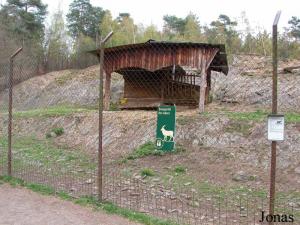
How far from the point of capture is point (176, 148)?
1065 cm

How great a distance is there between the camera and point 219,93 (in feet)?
70.2

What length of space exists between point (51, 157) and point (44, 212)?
17.6ft

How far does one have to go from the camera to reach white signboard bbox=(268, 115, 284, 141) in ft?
15.0

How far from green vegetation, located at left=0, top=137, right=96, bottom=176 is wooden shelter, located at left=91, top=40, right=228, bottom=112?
4612mm

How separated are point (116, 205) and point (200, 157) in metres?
4.16

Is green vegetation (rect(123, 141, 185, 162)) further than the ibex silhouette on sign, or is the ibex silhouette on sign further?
green vegetation (rect(123, 141, 185, 162))

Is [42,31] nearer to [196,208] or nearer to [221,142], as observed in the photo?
[221,142]

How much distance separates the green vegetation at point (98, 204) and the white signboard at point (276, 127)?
1.81m

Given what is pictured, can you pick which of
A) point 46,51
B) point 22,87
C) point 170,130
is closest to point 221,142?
point 170,130

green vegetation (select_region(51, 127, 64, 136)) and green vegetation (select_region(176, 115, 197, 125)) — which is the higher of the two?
green vegetation (select_region(176, 115, 197, 125))

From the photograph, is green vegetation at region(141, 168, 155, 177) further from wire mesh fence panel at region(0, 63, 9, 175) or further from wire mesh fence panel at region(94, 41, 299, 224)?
wire mesh fence panel at region(0, 63, 9, 175)

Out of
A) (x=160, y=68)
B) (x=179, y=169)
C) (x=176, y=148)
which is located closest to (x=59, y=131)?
(x=160, y=68)

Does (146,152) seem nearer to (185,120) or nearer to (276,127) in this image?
(185,120)

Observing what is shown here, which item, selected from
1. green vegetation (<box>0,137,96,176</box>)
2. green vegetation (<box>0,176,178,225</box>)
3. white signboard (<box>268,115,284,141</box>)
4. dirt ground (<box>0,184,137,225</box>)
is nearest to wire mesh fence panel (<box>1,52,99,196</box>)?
green vegetation (<box>0,137,96,176</box>)
